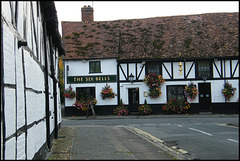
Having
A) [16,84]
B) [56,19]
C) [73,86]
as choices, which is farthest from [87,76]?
[16,84]

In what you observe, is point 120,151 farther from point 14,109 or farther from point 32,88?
point 14,109

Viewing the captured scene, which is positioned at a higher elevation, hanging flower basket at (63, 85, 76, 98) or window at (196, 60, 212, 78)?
window at (196, 60, 212, 78)

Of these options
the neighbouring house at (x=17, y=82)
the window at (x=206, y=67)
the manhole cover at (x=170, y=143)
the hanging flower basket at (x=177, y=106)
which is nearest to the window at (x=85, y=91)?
the hanging flower basket at (x=177, y=106)

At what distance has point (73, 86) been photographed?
998 inches

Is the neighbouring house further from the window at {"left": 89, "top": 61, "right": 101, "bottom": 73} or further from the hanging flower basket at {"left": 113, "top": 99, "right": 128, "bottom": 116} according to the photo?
the window at {"left": 89, "top": 61, "right": 101, "bottom": 73}

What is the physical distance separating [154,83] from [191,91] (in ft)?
9.49

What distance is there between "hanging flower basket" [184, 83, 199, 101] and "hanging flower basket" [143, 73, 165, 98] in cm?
197

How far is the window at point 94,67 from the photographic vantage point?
2561cm

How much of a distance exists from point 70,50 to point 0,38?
903 inches

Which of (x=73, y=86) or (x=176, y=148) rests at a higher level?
(x=73, y=86)

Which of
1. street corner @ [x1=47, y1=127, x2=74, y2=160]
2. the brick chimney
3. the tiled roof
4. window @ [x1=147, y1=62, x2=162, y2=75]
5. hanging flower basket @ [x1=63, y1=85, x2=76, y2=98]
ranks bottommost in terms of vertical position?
street corner @ [x1=47, y1=127, x2=74, y2=160]

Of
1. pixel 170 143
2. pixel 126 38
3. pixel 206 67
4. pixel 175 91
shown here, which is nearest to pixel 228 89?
pixel 170 143

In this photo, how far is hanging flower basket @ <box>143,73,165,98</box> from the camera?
80.3 ft

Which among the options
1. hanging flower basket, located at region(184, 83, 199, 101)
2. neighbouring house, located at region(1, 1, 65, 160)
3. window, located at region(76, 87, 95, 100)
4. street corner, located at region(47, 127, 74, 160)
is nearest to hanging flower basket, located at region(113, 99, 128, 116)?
window, located at region(76, 87, 95, 100)
